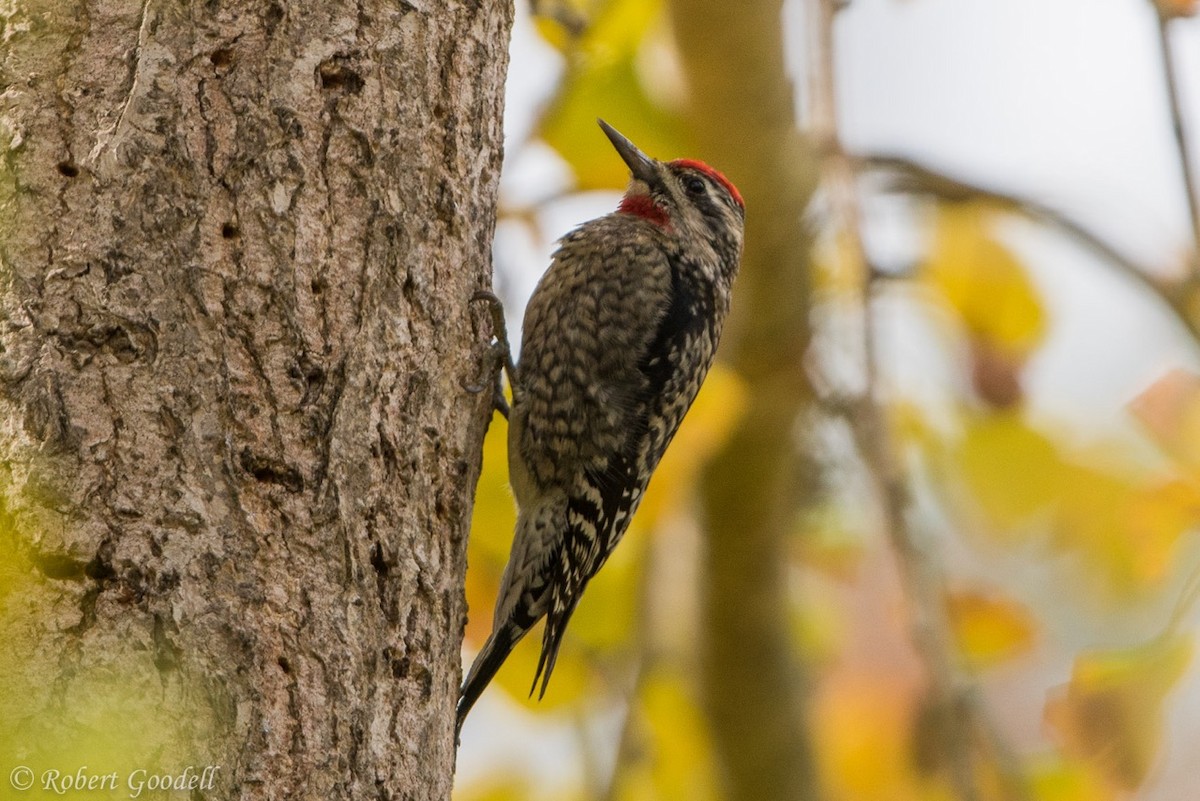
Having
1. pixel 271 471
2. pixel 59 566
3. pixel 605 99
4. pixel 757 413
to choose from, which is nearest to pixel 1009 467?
pixel 757 413

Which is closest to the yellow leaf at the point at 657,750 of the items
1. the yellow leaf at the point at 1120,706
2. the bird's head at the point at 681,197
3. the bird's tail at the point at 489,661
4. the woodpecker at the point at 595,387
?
the woodpecker at the point at 595,387

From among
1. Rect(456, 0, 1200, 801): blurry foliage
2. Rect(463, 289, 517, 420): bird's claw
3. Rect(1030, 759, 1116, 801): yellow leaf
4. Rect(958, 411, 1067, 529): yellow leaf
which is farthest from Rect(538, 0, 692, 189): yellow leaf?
Rect(1030, 759, 1116, 801): yellow leaf

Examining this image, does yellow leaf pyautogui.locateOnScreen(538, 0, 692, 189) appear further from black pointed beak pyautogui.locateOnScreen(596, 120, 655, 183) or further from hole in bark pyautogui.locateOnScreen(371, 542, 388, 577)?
hole in bark pyautogui.locateOnScreen(371, 542, 388, 577)

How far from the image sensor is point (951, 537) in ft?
20.2

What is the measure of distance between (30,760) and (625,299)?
2.88 m

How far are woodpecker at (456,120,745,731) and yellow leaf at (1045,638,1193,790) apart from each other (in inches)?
53.6

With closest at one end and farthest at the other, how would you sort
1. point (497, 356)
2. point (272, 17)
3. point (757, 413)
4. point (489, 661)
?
point (272, 17) → point (497, 356) → point (489, 661) → point (757, 413)

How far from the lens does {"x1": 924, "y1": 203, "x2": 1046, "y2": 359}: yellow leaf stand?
4.73 m

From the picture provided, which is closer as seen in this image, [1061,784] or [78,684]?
[78,684]

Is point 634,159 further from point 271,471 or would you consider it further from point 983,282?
point 271,471

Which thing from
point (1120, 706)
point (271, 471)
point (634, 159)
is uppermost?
point (634, 159)

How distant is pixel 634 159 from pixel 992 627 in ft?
8.07

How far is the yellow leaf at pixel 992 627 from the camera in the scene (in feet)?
17.8

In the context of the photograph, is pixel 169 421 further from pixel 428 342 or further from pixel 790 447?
pixel 790 447
